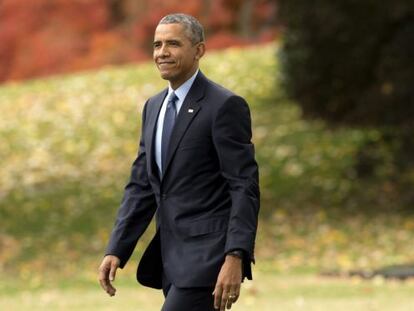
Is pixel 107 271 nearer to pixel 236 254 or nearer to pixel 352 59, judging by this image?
pixel 236 254

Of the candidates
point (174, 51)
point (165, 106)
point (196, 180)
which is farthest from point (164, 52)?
point (196, 180)

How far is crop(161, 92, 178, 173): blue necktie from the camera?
5352 mm

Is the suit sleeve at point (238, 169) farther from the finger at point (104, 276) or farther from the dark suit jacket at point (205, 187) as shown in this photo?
the finger at point (104, 276)

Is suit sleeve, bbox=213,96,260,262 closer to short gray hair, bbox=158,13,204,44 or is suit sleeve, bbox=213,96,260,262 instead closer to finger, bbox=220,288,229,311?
finger, bbox=220,288,229,311

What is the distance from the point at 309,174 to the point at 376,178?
1.11 metres

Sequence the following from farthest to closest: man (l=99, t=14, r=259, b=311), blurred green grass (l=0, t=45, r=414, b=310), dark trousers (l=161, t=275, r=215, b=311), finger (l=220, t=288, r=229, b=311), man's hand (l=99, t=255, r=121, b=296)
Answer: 1. blurred green grass (l=0, t=45, r=414, b=310)
2. man's hand (l=99, t=255, r=121, b=296)
3. dark trousers (l=161, t=275, r=215, b=311)
4. man (l=99, t=14, r=259, b=311)
5. finger (l=220, t=288, r=229, b=311)

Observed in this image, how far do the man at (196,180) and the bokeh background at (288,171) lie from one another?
220 inches

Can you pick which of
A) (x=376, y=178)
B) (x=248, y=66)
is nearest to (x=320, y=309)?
(x=376, y=178)

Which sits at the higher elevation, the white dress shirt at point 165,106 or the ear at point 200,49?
the ear at point 200,49

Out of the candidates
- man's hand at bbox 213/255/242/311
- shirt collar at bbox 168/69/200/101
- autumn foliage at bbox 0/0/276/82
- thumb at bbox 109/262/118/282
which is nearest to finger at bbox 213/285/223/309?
man's hand at bbox 213/255/242/311

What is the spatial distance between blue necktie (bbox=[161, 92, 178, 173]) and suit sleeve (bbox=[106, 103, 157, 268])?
0.21 meters

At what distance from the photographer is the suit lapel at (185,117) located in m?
5.30

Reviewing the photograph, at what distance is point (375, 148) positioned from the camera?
21594 mm

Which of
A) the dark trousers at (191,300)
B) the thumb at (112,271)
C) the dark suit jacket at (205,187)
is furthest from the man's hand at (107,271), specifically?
the dark trousers at (191,300)
